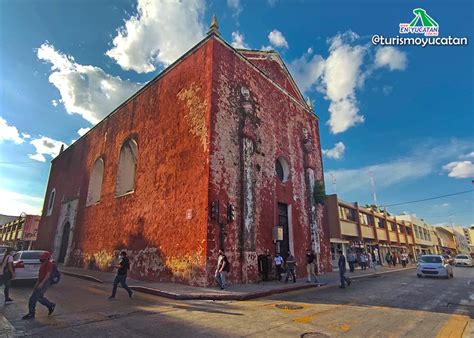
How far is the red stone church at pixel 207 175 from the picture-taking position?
449 inches

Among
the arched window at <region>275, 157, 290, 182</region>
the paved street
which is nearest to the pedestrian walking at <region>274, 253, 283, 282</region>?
the paved street

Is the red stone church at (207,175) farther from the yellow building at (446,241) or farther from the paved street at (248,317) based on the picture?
the yellow building at (446,241)

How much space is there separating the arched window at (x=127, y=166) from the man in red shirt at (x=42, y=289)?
1177cm

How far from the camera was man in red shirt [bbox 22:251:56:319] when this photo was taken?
5961mm

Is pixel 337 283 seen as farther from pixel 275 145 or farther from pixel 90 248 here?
pixel 90 248

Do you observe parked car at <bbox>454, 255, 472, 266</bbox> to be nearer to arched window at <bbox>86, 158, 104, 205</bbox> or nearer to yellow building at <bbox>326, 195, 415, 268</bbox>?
yellow building at <bbox>326, 195, 415, 268</bbox>

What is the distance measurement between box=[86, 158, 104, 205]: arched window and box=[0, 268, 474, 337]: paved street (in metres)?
13.0

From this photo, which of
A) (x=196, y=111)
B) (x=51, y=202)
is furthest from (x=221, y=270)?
(x=51, y=202)

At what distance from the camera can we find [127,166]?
61.6 feet

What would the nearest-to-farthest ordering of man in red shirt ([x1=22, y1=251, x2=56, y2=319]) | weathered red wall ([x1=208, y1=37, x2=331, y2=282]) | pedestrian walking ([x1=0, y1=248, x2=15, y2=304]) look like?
man in red shirt ([x1=22, y1=251, x2=56, y2=319]) < pedestrian walking ([x1=0, y1=248, x2=15, y2=304]) < weathered red wall ([x1=208, y1=37, x2=331, y2=282])

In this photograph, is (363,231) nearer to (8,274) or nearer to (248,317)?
(248,317)

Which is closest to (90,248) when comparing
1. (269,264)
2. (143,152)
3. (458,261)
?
(143,152)

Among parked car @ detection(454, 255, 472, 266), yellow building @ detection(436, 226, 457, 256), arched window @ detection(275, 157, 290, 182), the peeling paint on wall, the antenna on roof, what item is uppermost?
the antenna on roof

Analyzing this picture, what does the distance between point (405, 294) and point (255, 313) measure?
685 cm
